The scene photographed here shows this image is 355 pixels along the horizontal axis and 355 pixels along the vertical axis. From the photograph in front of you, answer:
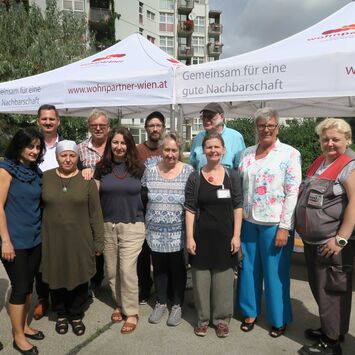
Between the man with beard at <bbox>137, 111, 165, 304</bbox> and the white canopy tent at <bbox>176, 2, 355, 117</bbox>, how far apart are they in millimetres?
548

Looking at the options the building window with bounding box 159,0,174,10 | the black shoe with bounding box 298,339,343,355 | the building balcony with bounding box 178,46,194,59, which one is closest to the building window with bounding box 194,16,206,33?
the building balcony with bounding box 178,46,194,59

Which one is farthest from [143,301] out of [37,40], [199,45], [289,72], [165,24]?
[199,45]

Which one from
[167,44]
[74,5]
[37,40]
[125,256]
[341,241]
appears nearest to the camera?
[341,241]

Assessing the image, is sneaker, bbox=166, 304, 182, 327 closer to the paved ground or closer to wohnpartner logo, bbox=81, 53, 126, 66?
the paved ground

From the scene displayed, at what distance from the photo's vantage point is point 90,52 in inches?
686

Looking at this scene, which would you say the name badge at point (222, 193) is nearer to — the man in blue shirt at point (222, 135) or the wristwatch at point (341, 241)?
the man in blue shirt at point (222, 135)

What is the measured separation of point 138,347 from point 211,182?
146 cm

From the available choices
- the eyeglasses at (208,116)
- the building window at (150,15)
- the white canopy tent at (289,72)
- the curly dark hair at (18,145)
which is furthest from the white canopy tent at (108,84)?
the building window at (150,15)

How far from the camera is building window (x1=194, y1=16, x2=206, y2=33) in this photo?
166 ft

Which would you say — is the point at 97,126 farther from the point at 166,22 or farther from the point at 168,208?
the point at 166,22

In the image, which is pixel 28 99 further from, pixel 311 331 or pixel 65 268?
pixel 311 331

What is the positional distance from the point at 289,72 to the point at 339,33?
2.76 feet

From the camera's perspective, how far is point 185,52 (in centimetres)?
4784

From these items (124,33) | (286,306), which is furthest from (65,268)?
(124,33)
